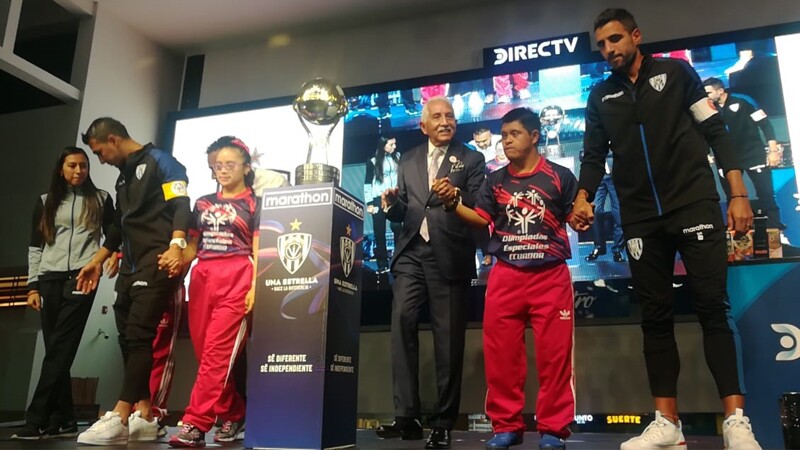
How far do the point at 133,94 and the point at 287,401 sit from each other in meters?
3.71

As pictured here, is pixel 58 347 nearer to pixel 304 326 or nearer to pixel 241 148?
pixel 241 148

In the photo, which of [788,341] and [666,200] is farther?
[788,341]

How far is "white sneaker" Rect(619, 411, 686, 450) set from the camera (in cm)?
201

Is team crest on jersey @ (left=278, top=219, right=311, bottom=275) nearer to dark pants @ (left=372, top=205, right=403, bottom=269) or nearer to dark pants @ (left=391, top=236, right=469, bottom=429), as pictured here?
dark pants @ (left=391, top=236, right=469, bottom=429)

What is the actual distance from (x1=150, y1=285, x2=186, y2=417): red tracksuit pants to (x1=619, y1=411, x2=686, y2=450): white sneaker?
203 centimetres

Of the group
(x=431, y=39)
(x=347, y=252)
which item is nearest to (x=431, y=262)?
(x=347, y=252)

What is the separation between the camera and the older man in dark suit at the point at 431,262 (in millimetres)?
2693

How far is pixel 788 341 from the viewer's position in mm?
2307

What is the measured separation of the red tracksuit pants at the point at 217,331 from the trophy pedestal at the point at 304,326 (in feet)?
0.91

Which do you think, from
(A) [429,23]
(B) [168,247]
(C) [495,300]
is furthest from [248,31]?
(C) [495,300]

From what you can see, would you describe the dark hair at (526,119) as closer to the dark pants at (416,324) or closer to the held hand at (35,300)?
the dark pants at (416,324)

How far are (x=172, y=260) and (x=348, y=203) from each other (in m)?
0.76

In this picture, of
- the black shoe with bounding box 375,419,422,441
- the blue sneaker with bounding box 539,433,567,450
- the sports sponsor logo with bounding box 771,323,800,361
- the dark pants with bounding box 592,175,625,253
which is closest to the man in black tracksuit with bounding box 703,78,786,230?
the dark pants with bounding box 592,175,625,253

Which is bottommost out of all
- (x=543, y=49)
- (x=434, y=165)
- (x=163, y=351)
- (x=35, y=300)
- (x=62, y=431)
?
(x=62, y=431)
